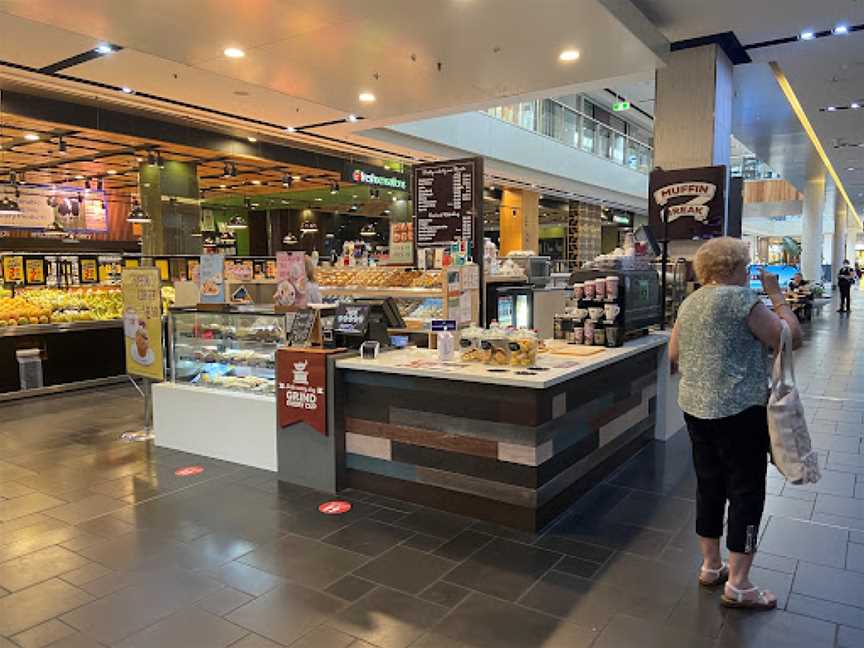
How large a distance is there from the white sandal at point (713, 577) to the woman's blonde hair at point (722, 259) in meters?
1.34

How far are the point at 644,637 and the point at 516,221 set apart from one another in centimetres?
1664

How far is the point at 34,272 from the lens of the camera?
845 cm

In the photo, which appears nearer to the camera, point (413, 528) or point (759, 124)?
point (413, 528)

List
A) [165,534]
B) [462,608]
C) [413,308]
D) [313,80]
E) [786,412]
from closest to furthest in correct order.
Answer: [786,412] < [462,608] < [165,534] < [413,308] < [313,80]

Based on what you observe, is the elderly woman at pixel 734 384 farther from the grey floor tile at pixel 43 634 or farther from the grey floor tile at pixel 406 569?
the grey floor tile at pixel 43 634

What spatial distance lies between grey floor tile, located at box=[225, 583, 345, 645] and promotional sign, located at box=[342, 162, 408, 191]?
464 inches

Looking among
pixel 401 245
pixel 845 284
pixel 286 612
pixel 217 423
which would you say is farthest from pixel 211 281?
pixel 845 284

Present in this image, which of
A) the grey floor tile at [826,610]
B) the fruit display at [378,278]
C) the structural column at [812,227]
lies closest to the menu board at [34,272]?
the fruit display at [378,278]

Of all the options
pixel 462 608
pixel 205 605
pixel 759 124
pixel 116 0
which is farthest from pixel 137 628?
Answer: pixel 759 124

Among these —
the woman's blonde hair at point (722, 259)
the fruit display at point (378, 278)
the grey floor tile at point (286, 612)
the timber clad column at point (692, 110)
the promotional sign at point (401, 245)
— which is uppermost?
the timber clad column at point (692, 110)

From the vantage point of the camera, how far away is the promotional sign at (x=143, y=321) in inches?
214

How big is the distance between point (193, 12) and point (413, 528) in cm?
442

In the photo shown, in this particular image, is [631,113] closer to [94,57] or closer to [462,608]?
[94,57]

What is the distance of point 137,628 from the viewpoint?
260cm
